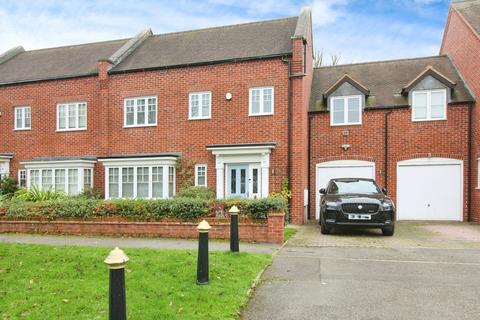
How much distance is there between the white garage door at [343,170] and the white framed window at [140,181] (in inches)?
245

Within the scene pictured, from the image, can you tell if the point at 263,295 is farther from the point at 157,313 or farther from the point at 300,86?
the point at 300,86

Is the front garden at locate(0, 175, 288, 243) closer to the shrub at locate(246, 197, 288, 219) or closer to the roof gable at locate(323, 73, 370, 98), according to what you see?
the shrub at locate(246, 197, 288, 219)

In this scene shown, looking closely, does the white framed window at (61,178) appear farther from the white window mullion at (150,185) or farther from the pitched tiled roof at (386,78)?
the pitched tiled roof at (386,78)

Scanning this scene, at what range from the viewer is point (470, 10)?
713 inches

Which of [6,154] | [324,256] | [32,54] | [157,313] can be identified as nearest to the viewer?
[157,313]

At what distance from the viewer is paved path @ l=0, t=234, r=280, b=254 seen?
9.02 meters

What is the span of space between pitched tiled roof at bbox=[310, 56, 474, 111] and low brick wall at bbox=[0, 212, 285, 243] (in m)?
8.90

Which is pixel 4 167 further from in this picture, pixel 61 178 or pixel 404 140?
pixel 404 140

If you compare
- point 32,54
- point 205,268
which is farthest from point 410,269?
point 32,54

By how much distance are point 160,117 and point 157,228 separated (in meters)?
8.03

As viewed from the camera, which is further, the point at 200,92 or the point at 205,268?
the point at 200,92

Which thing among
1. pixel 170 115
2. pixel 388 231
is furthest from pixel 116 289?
pixel 170 115

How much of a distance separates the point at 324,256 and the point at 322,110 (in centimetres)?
999

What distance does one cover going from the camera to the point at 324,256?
8.30 m
